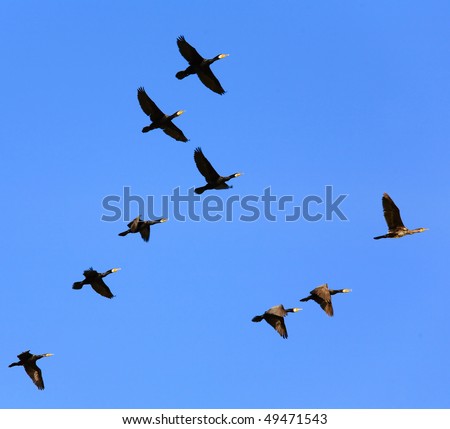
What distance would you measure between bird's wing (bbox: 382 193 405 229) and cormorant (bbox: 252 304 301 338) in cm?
472

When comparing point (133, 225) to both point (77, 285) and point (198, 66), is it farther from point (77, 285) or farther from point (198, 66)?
point (198, 66)

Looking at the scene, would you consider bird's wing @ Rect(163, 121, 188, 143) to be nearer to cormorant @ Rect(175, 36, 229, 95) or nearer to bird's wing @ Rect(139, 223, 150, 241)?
cormorant @ Rect(175, 36, 229, 95)

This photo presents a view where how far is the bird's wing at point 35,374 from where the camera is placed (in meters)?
38.6

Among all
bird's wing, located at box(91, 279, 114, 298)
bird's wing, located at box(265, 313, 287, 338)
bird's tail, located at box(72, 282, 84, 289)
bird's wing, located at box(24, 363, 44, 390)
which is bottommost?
bird's wing, located at box(24, 363, 44, 390)

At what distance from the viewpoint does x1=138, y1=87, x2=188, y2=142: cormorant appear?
38.2 m

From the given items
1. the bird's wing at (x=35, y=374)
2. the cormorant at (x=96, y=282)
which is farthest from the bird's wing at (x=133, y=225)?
the bird's wing at (x=35, y=374)

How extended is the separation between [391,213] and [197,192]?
22.5 feet

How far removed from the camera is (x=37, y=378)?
38.7 m

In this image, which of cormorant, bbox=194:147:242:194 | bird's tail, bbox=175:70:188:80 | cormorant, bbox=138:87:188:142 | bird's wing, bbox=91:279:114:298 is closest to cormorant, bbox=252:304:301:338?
cormorant, bbox=194:147:242:194

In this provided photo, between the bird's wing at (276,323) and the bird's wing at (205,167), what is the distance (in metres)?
5.34
